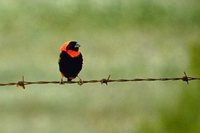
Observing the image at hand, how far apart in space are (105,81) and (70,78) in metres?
0.65

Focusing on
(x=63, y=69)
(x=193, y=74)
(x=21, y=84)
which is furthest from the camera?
(x=193, y=74)

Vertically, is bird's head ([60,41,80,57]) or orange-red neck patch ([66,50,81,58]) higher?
bird's head ([60,41,80,57])

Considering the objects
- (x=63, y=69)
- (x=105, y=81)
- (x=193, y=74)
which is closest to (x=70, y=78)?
(x=63, y=69)

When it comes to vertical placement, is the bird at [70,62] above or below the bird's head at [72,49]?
below

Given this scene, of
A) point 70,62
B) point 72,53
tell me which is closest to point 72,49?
point 72,53

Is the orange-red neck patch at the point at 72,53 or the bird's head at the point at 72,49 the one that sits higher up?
the bird's head at the point at 72,49

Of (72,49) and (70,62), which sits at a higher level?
(72,49)

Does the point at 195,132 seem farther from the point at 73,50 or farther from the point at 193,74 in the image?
the point at 73,50

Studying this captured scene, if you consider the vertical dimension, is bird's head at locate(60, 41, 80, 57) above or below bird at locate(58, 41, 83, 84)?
above

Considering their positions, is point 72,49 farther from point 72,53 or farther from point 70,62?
point 70,62

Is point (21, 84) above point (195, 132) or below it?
above

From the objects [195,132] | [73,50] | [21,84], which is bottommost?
[195,132]

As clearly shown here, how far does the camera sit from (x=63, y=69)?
4.86 meters

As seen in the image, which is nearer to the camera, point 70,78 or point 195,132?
point 70,78
